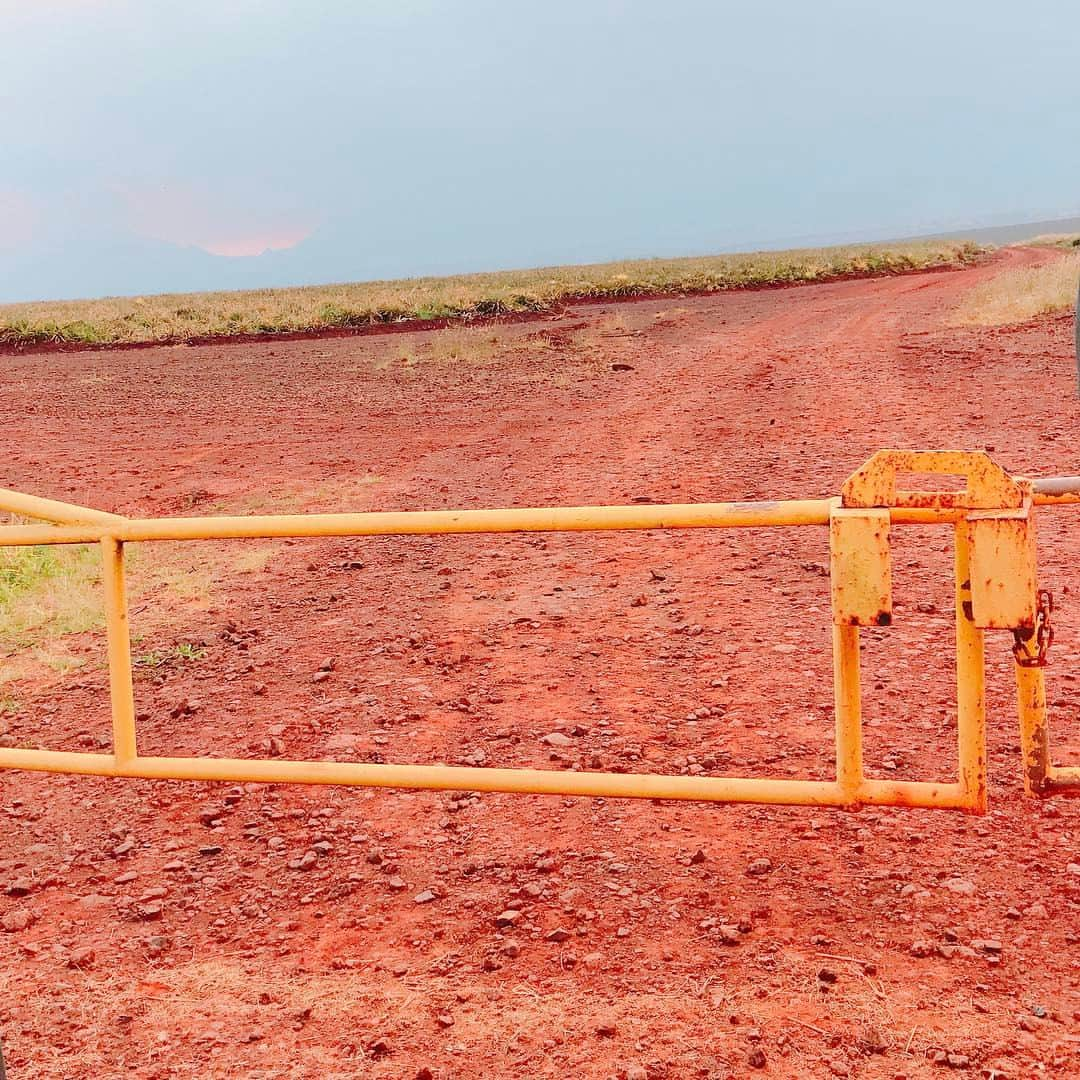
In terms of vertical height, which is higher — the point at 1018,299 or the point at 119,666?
the point at 1018,299

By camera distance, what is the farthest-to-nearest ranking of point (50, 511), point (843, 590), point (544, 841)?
point (544, 841) < point (50, 511) < point (843, 590)

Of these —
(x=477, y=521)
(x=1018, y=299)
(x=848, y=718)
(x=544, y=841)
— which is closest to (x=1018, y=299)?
(x=1018, y=299)

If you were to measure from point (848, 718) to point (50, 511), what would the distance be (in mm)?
2188

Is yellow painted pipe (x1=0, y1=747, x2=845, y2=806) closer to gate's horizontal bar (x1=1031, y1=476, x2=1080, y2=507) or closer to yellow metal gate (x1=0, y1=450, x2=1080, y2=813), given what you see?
yellow metal gate (x1=0, y1=450, x2=1080, y2=813)

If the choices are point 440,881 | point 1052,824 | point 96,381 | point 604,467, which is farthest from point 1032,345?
point 96,381

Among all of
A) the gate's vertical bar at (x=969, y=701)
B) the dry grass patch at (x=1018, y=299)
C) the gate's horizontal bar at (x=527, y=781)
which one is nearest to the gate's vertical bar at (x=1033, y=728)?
the gate's vertical bar at (x=969, y=701)

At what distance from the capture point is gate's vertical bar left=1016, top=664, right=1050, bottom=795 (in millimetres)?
2834

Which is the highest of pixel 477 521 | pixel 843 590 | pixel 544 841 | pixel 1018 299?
pixel 1018 299

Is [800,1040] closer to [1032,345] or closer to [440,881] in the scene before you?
[440,881]

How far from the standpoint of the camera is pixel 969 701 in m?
2.75

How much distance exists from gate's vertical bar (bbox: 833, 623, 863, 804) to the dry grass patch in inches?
568

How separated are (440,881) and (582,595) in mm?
3009

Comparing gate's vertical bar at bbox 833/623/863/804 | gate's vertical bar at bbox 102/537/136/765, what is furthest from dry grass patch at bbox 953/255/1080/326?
gate's vertical bar at bbox 102/537/136/765

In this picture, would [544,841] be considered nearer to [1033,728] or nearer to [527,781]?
[527,781]
